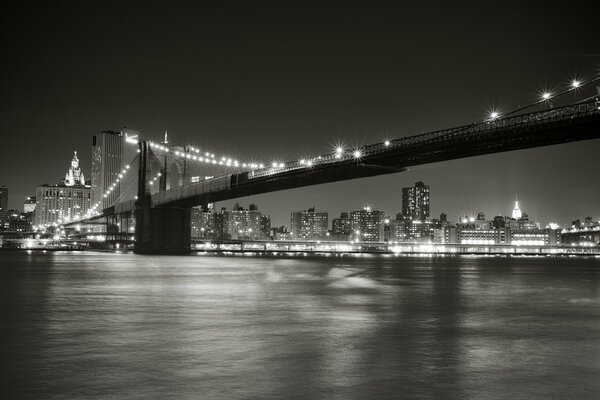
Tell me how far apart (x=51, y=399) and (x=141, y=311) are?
8.55 metres

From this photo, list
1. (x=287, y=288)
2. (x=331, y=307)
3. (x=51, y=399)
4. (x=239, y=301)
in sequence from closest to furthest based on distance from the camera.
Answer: (x=51, y=399)
(x=331, y=307)
(x=239, y=301)
(x=287, y=288)

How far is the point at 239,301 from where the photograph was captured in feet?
57.9

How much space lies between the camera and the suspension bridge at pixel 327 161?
138 feet

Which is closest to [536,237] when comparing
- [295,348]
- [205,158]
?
[205,158]

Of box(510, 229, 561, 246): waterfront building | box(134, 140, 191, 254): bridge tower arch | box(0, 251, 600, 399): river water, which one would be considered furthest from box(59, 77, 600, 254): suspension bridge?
box(510, 229, 561, 246): waterfront building

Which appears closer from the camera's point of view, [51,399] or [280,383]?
[51,399]

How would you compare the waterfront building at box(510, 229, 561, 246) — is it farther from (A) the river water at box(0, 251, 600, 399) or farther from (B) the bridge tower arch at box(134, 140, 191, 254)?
(A) the river water at box(0, 251, 600, 399)

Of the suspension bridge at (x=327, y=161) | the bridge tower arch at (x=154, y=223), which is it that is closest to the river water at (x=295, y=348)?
the suspension bridge at (x=327, y=161)

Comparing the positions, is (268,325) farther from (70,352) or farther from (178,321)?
(70,352)

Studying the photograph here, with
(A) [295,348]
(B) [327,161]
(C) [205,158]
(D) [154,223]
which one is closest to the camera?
(A) [295,348]

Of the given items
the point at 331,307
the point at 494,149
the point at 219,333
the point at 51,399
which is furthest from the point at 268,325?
the point at 494,149

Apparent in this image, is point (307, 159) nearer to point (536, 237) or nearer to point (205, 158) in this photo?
point (205, 158)

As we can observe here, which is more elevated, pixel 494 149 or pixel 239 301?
pixel 494 149

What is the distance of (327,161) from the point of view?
59562 millimetres
